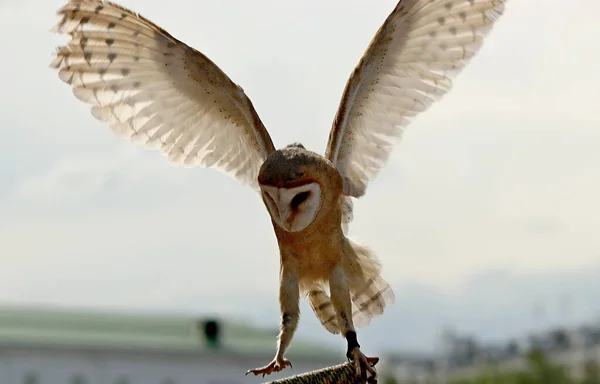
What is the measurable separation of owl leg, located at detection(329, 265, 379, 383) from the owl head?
25cm

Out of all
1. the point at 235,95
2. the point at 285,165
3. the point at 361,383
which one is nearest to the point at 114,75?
the point at 235,95

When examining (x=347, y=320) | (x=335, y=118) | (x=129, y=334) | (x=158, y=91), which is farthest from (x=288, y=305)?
(x=129, y=334)

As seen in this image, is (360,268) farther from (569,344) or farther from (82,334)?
(569,344)

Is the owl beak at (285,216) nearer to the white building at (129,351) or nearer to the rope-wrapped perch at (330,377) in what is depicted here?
the rope-wrapped perch at (330,377)

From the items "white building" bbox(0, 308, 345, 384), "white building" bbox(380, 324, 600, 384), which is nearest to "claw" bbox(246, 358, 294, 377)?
"white building" bbox(0, 308, 345, 384)

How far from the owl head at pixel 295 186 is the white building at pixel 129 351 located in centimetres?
5194

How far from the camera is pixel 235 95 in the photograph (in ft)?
17.6

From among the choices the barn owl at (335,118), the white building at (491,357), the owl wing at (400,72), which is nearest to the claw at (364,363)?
the barn owl at (335,118)

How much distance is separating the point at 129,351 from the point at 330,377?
55353 millimetres

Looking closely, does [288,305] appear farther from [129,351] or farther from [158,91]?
[129,351]

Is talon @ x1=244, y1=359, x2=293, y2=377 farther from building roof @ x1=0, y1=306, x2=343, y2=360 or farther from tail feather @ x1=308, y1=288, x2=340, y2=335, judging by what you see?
building roof @ x1=0, y1=306, x2=343, y2=360

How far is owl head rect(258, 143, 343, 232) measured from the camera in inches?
183

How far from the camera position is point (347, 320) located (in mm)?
→ 4867

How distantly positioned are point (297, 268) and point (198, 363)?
2181 inches
